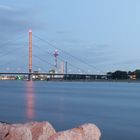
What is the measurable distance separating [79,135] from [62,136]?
290 millimetres

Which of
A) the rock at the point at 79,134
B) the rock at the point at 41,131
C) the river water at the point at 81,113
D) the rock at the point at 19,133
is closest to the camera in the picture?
the rock at the point at 79,134

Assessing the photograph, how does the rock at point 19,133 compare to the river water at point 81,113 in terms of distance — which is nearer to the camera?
the rock at point 19,133

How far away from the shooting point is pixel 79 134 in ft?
18.5

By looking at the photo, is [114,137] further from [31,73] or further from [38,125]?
[31,73]

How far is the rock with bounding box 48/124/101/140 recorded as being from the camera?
5.42 meters

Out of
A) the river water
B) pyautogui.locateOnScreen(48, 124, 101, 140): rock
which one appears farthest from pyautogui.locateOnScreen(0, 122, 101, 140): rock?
the river water

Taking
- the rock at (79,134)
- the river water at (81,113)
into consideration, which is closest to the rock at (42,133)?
the rock at (79,134)

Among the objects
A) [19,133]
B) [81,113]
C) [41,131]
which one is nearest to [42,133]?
[41,131]

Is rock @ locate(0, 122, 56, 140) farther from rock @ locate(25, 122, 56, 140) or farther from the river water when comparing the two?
the river water

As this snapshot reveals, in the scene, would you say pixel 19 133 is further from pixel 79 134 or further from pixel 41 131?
pixel 79 134

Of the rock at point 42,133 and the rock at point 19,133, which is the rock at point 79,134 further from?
the rock at point 19,133

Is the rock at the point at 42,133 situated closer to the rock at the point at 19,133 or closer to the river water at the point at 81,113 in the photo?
the rock at the point at 19,133

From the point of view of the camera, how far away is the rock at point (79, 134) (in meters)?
5.42

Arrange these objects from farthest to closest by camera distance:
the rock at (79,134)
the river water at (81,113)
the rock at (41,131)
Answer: the river water at (81,113), the rock at (41,131), the rock at (79,134)
